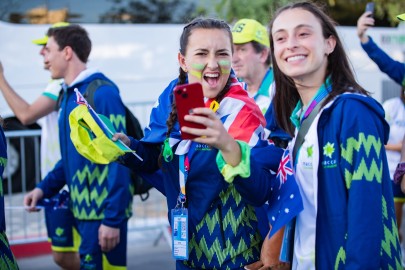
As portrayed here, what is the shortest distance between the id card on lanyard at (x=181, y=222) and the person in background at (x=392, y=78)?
2.70 metres

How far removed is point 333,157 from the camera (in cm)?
234

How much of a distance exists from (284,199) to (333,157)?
25 centimetres

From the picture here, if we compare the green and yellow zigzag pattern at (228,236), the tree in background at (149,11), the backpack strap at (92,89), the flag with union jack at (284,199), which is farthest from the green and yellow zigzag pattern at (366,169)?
the tree in background at (149,11)

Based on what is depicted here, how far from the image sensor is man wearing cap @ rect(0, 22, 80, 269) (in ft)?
16.0

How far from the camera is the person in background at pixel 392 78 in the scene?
5.38m

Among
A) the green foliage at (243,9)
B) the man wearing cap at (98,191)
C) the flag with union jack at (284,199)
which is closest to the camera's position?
the flag with union jack at (284,199)

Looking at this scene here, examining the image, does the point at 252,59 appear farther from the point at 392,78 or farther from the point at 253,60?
the point at 392,78

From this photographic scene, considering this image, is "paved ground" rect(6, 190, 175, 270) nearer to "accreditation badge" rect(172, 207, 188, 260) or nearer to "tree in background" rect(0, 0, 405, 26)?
"tree in background" rect(0, 0, 405, 26)

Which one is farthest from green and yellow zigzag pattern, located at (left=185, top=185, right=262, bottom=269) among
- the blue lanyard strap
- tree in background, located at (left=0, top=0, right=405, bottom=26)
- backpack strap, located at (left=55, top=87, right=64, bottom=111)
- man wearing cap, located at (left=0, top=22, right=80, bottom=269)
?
tree in background, located at (left=0, top=0, right=405, bottom=26)

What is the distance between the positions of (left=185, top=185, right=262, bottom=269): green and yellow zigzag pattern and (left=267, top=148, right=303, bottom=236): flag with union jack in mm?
194

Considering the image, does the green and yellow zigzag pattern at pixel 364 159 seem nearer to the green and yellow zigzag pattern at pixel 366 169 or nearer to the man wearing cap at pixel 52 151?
the green and yellow zigzag pattern at pixel 366 169

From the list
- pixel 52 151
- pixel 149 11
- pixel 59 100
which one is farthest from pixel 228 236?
pixel 149 11

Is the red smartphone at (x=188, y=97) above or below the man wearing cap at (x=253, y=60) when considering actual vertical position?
below

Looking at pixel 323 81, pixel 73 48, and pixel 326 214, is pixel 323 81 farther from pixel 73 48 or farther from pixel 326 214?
pixel 73 48
